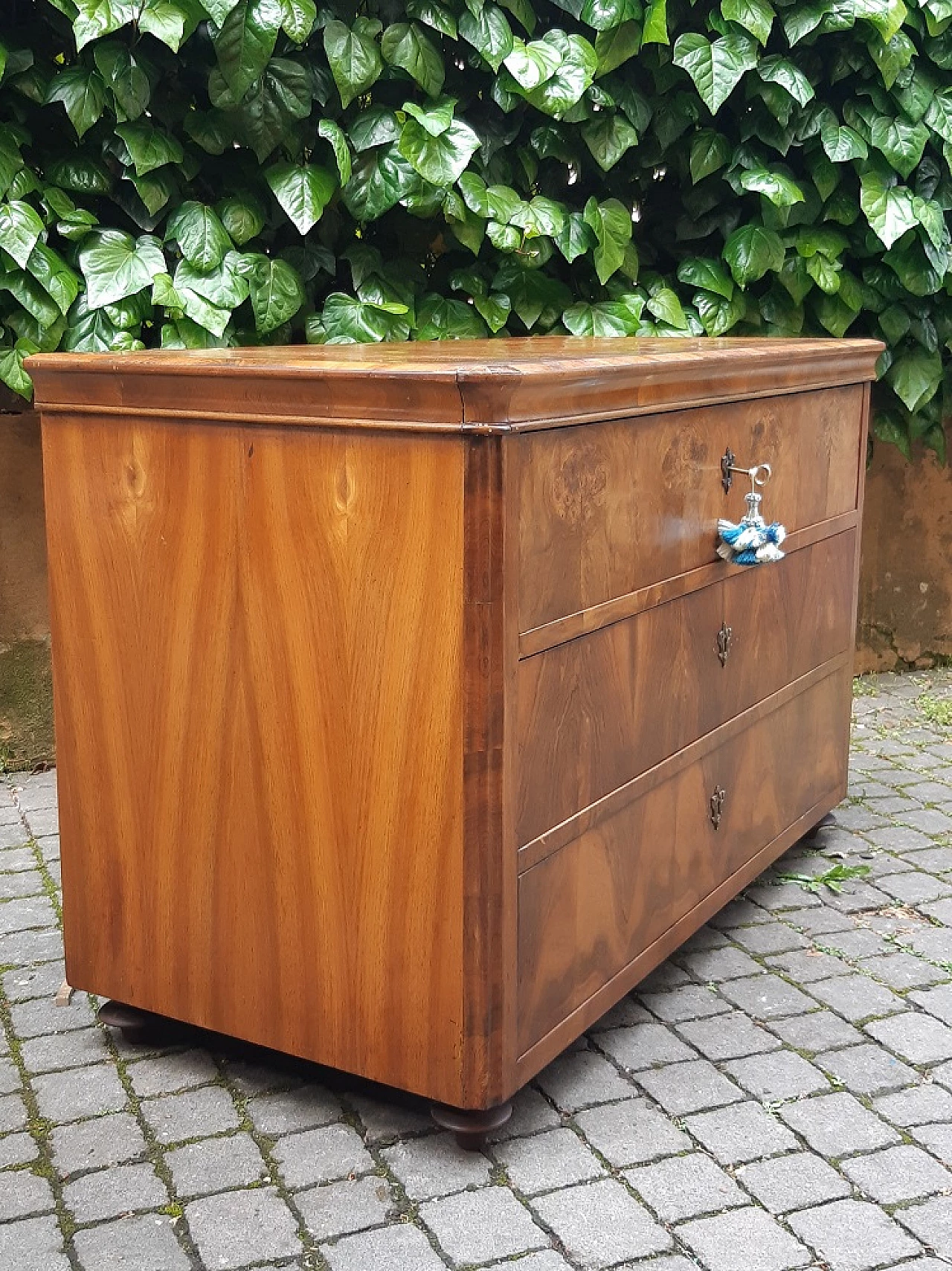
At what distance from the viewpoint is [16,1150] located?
2270mm

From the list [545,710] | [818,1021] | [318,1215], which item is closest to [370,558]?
Result: [545,710]

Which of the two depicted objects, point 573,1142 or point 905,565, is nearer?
point 573,1142

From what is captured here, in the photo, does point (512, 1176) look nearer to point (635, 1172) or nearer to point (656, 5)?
point (635, 1172)

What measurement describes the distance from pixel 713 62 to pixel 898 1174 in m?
3.19

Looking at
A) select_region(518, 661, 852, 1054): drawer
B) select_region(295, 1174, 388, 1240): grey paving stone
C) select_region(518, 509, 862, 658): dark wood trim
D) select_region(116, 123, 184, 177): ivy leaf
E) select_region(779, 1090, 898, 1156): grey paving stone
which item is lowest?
select_region(779, 1090, 898, 1156): grey paving stone

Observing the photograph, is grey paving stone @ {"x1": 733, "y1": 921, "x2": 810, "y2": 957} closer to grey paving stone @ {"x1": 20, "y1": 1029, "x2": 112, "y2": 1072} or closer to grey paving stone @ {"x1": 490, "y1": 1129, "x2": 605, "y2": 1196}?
grey paving stone @ {"x1": 490, "y1": 1129, "x2": 605, "y2": 1196}

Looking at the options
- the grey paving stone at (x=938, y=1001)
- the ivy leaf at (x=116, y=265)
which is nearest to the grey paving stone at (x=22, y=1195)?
the grey paving stone at (x=938, y=1001)

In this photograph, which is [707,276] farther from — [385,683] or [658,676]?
[385,683]

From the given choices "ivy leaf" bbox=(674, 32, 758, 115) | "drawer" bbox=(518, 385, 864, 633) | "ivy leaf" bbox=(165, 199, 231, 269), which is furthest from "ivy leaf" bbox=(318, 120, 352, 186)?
"drawer" bbox=(518, 385, 864, 633)

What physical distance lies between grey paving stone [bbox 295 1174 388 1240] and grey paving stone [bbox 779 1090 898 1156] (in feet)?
2.38

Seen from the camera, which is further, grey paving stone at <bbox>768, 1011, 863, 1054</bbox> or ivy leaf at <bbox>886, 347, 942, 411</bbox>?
ivy leaf at <bbox>886, 347, 942, 411</bbox>

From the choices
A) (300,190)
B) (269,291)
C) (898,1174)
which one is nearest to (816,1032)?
(898,1174)

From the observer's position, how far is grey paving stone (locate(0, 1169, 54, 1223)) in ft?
6.88

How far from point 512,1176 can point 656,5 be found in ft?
10.6
